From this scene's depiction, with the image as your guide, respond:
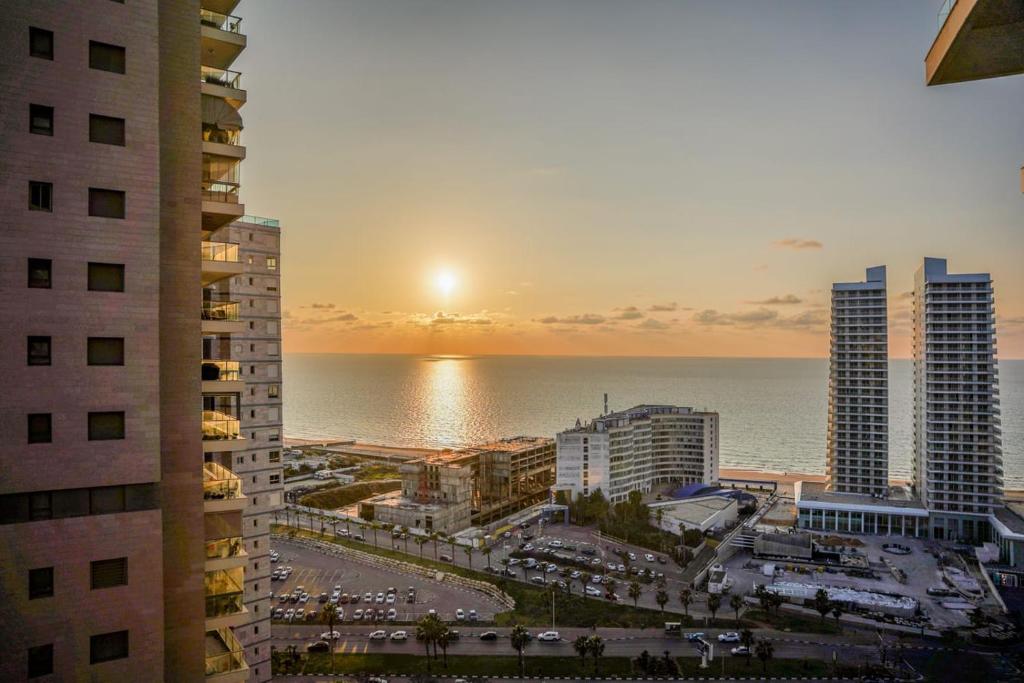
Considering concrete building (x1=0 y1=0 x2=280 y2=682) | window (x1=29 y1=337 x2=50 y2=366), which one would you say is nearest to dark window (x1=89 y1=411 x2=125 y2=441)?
concrete building (x1=0 y1=0 x2=280 y2=682)

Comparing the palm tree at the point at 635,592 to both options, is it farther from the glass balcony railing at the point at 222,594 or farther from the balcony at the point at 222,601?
the glass balcony railing at the point at 222,594

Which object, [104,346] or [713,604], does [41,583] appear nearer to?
[104,346]

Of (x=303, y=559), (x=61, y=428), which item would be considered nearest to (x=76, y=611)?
(x=61, y=428)

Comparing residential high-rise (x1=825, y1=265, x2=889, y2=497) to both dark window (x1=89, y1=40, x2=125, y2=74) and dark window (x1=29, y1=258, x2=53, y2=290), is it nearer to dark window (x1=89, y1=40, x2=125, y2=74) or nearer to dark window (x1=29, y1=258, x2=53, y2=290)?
dark window (x1=89, y1=40, x2=125, y2=74)

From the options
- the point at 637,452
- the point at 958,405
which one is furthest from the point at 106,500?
the point at 637,452

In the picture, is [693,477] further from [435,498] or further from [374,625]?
[374,625]

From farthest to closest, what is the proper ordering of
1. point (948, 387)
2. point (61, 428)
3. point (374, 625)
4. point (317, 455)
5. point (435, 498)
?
point (317, 455), point (435, 498), point (948, 387), point (374, 625), point (61, 428)
